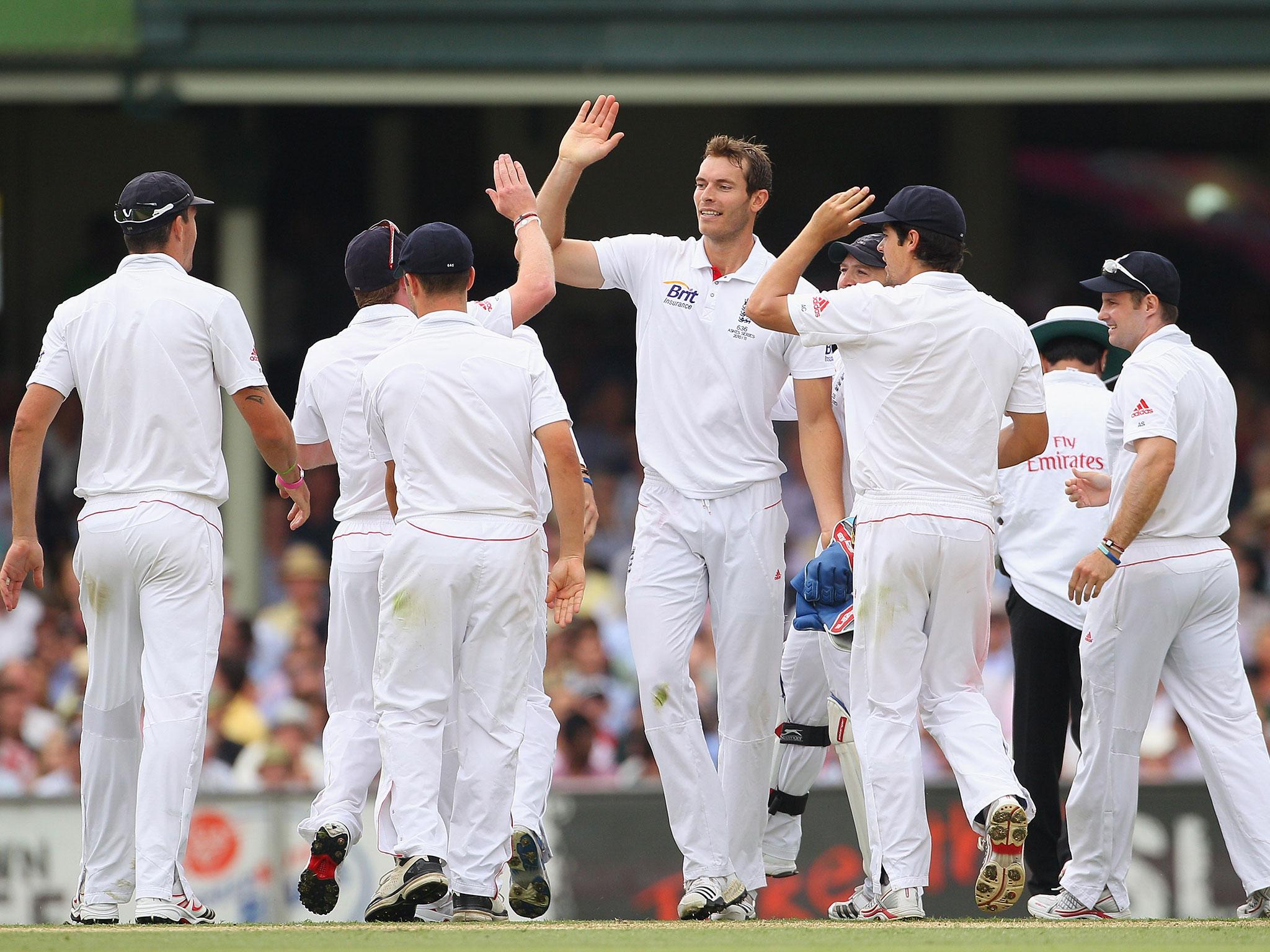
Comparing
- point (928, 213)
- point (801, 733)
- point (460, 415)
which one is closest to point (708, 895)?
point (801, 733)

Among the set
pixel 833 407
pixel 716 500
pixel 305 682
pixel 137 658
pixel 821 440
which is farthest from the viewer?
pixel 305 682

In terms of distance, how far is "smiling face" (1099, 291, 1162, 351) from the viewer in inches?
258

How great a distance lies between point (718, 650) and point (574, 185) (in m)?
1.65

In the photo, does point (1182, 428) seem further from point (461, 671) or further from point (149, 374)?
point (149, 374)

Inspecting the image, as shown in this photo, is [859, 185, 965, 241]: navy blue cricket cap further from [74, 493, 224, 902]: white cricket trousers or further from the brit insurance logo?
[74, 493, 224, 902]: white cricket trousers

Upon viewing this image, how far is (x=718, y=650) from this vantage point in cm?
640

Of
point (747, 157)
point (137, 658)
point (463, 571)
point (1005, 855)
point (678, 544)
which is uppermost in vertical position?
point (747, 157)

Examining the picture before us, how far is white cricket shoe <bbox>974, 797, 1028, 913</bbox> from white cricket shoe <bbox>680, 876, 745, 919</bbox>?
100cm

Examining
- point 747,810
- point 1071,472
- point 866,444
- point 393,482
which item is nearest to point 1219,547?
point 1071,472

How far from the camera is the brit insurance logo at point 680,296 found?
6.48m

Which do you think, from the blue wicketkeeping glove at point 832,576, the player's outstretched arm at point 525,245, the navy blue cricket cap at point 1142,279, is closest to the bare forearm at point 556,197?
the player's outstretched arm at point 525,245

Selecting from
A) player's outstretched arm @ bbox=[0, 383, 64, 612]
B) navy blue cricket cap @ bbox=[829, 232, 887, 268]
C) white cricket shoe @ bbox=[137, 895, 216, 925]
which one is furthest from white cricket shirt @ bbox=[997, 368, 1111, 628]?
player's outstretched arm @ bbox=[0, 383, 64, 612]

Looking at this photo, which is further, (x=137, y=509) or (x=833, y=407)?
(x=833, y=407)

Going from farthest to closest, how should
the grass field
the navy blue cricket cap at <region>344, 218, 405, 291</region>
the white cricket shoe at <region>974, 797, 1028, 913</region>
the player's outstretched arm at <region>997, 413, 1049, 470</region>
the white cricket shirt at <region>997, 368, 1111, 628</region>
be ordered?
the white cricket shirt at <region>997, 368, 1111, 628</region>, the navy blue cricket cap at <region>344, 218, 405, 291</region>, the player's outstretched arm at <region>997, 413, 1049, 470</region>, the white cricket shoe at <region>974, 797, 1028, 913</region>, the grass field
